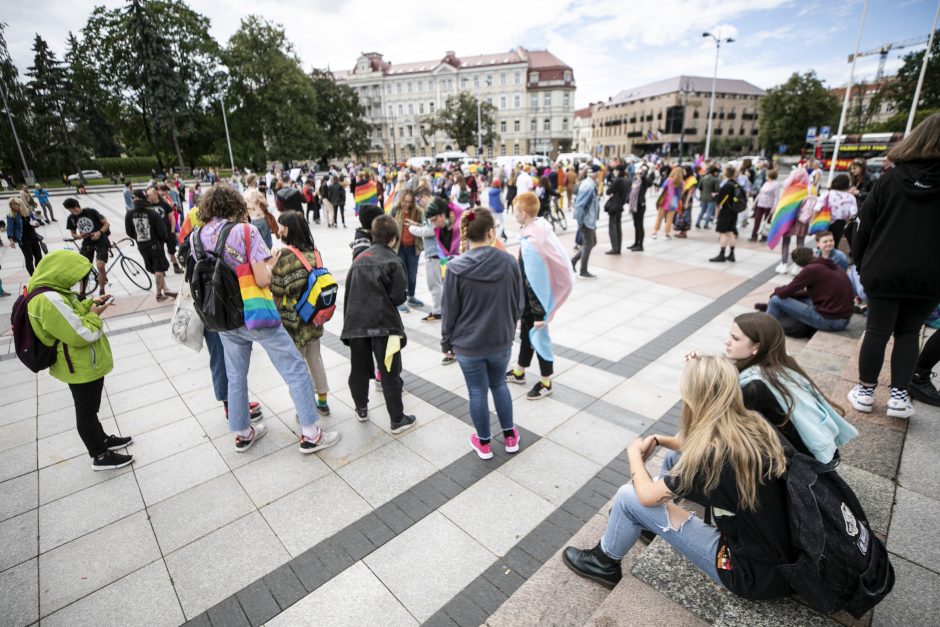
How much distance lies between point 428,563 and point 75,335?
2.82 m

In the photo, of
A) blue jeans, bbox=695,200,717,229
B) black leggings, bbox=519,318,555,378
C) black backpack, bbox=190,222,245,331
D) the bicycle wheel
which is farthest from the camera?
blue jeans, bbox=695,200,717,229

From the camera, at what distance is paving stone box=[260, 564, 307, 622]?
246 centimetres

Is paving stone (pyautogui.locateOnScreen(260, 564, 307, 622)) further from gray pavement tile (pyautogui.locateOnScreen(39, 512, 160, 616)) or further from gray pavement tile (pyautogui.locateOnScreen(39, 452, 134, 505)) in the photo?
gray pavement tile (pyautogui.locateOnScreen(39, 452, 134, 505))

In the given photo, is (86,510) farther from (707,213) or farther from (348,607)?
(707,213)

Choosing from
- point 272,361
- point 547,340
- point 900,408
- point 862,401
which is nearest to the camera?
point 900,408

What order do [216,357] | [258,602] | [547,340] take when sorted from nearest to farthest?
[258,602]
[216,357]
[547,340]

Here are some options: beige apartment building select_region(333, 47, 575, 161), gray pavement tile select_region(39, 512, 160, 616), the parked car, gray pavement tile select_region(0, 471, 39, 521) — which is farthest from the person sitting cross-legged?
beige apartment building select_region(333, 47, 575, 161)

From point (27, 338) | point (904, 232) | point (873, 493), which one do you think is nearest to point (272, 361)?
point (27, 338)

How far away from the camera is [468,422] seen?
414cm

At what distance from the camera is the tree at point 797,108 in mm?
51875

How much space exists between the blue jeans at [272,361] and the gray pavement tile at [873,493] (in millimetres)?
3616

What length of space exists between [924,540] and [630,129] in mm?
94443

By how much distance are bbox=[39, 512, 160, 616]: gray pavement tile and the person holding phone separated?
793 millimetres

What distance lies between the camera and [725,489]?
5.70 feet
